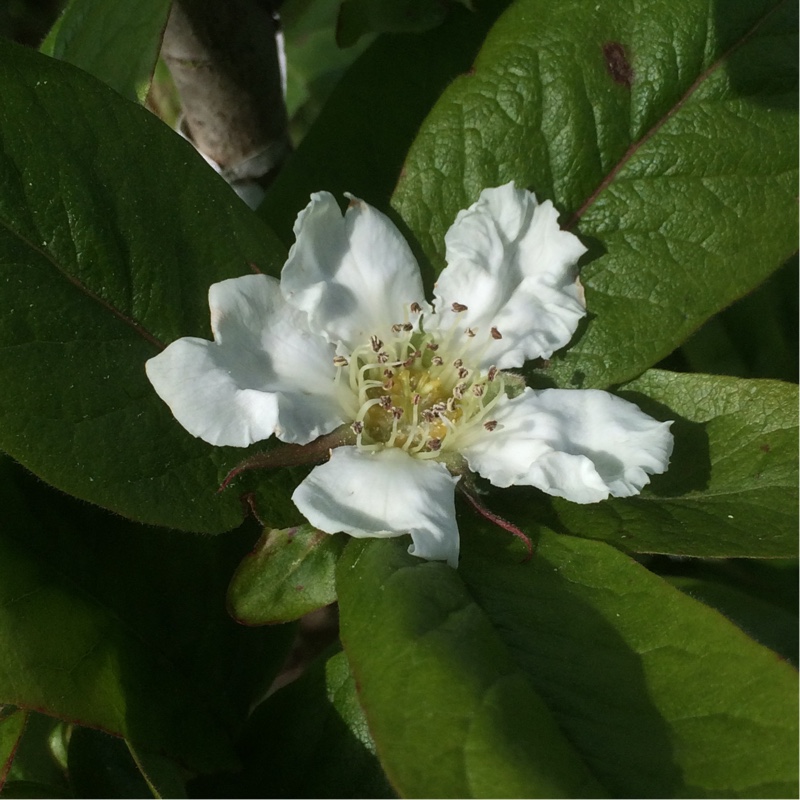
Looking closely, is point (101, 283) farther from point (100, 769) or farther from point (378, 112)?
point (100, 769)

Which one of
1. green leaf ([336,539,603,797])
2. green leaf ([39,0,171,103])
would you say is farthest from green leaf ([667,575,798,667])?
green leaf ([39,0,171,103])

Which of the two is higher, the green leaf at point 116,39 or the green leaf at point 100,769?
the green leaf at point 116,39

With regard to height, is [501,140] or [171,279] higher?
[501,140]

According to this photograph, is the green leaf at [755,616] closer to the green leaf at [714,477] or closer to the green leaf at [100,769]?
the green leaf at [714,477]

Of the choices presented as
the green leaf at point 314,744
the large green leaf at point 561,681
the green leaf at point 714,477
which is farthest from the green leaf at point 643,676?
the green leaf at point 314,744

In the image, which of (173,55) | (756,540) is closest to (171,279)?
(173,55)

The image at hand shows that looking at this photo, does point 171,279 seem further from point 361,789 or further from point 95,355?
point 361,789
